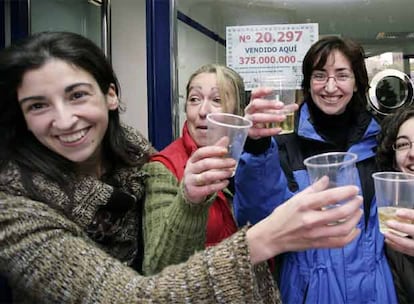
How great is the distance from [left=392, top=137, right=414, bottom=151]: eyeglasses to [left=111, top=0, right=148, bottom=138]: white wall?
1.40m

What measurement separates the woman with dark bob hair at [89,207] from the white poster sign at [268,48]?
939mm

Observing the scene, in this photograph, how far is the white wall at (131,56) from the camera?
2391 mm

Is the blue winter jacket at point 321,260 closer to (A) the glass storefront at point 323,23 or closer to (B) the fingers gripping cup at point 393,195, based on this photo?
(B) the fingers gripping cup at point 393,195

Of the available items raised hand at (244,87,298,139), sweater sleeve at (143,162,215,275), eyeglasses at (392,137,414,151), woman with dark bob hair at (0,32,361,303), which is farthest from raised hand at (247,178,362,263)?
eyeglasses at (392,137,414,151)

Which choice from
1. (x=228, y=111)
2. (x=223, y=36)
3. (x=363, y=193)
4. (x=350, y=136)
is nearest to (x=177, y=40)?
(x=223, y=36)

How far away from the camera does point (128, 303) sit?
887mm

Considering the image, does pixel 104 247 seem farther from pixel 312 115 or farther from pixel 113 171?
pixel 312 115

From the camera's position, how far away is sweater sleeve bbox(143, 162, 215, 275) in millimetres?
1079

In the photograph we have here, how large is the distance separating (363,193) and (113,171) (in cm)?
85

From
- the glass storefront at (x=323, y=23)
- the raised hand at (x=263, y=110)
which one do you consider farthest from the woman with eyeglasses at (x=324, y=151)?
the glass storefront at (x=323, y=23)

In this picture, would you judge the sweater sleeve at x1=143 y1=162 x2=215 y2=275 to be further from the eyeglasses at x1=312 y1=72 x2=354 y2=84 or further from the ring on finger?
the eyeglasses at x1=312 y1=72 x2=354 y2=84

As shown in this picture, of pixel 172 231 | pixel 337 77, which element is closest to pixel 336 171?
pixel 172 231

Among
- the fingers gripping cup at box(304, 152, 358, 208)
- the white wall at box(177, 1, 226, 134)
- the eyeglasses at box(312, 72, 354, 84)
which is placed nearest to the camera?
the fingers gripping cup at box(304, 152, 358, 208)

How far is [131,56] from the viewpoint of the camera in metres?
2.41
